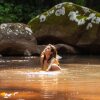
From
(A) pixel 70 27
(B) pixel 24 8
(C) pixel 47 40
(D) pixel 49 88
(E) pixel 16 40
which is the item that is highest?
(D) pixel 49 88

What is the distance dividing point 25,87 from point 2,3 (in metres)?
20.0

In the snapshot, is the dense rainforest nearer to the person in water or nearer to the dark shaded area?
the dark shaded area

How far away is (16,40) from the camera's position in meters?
18.0

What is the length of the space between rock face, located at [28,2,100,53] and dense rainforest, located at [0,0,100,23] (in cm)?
501

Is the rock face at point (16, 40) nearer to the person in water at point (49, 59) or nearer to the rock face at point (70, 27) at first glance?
the rock face at point (70, 27)

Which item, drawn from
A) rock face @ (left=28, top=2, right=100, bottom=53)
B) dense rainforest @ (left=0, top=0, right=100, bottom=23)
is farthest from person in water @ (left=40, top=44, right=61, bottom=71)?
dense rainforest @ (left=0, top=0, right=100, bottom=23)

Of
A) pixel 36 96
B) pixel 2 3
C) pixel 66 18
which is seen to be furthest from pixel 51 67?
pixel 2 3

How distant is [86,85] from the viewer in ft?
25.0

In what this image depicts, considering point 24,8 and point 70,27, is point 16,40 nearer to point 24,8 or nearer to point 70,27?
point 70,27

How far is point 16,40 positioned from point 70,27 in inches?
118

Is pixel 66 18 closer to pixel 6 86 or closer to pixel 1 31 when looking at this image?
pixel 1 31

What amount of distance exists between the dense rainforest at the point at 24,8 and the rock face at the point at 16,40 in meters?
6.08

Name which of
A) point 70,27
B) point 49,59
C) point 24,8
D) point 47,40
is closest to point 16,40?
point 47,40

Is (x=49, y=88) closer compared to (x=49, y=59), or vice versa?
(x=49, y=88)
